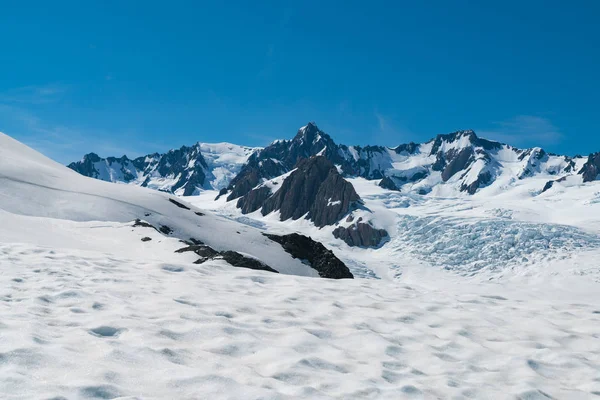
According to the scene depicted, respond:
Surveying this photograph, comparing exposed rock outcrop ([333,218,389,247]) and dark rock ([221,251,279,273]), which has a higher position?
exposed rock outcrop ([333,218,389,247])

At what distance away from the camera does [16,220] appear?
90.0 ft

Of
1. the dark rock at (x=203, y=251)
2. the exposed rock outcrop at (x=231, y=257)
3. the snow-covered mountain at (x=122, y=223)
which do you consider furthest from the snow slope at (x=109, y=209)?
the exposed rock outcrop at (x=231, y=257)

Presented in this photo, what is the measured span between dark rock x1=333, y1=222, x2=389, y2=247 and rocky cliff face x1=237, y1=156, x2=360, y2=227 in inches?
517

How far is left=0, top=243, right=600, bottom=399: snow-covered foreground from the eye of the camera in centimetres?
590

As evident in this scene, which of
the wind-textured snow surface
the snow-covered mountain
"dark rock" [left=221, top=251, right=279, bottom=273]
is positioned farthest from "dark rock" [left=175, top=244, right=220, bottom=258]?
the wind-textured snow surface

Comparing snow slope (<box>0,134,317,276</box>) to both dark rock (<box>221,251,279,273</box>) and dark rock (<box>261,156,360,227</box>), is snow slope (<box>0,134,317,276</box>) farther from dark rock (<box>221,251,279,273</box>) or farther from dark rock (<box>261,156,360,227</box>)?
dark rock (<box>261,156,360,227</box>)

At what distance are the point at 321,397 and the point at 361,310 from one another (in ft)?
15.0

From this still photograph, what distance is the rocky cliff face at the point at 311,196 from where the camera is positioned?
159875 mm

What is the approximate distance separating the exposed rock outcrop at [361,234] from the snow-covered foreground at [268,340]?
115331 millimetres

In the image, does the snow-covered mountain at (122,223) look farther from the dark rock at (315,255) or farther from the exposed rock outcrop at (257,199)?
the exposed rock outcrop at (257,199)

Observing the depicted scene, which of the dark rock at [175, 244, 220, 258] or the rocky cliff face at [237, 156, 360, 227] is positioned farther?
the rocky cliff face at [237, 156, 360, 227]

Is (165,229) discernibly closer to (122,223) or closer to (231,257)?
(122,223)

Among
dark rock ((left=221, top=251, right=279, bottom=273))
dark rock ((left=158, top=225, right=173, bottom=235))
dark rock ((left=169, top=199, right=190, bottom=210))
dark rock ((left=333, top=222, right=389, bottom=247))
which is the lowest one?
dark rock ((left=221, top=251, right=279, bottom=273))

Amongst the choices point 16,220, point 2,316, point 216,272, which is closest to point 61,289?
point 2,316
